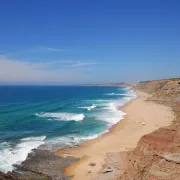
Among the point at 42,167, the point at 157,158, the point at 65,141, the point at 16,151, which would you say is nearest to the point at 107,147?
the point at 65,141

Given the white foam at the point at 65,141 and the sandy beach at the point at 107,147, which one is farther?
the white foam at the point at 65,141

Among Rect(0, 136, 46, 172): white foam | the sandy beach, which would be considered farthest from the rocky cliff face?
Rect(0, 136, 46, 172): white foam

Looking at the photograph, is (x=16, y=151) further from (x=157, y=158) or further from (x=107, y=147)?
(x=157, y=158)

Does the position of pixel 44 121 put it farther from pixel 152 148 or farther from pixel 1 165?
pixel 152 148

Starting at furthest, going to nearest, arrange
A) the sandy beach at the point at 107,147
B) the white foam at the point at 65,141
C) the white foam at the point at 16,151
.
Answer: the white foam at the point at 65,141 → the white foam at the point at 16,151 → the sandy beach at the point at 107,147

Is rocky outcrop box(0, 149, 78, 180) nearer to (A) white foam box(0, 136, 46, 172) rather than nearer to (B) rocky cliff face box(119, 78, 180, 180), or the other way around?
(A) white foam box(0, 136, 46, 172)

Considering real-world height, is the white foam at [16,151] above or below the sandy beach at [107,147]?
above

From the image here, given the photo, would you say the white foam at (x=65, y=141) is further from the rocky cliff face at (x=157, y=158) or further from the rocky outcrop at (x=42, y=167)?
the rocky cliff face at (x=157, y=158)

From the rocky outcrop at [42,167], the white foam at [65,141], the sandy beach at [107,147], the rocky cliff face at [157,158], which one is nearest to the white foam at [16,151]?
the rocky outcrop at [42,167]

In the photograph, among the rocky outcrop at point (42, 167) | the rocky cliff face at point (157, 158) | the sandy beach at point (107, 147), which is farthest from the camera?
the sandy beach at point (107, 147)
